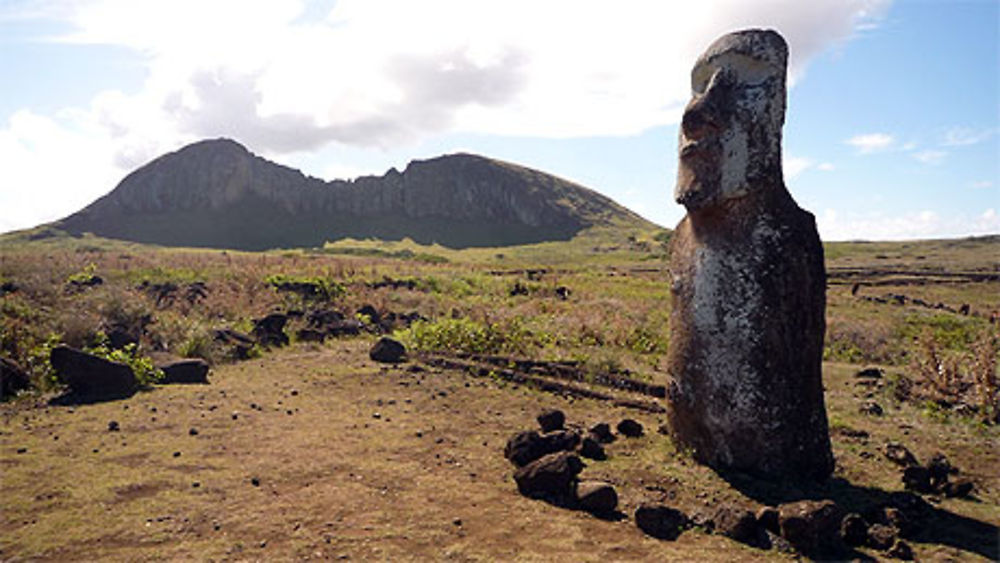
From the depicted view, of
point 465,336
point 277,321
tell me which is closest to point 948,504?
point 465,336

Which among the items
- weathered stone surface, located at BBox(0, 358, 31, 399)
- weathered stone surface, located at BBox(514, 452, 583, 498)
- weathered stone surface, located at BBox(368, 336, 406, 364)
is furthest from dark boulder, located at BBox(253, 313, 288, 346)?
weathered stone surface, located at BBox(514, 452, 583, 498)

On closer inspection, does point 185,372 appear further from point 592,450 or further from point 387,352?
point 592,450

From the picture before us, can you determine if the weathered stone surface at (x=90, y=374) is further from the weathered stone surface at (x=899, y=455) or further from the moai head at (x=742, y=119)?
the weathered stone surface at (x=899, y=455)

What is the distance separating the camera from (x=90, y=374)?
32.9 feet

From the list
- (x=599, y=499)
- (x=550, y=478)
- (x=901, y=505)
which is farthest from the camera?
(x=550, y=478)

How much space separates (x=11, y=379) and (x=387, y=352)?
6.33m

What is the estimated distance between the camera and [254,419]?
8812mm

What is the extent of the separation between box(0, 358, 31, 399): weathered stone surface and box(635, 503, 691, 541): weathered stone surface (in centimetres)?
972

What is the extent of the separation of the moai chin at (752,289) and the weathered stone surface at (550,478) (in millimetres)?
1753

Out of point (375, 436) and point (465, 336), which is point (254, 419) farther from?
point (465, 336)

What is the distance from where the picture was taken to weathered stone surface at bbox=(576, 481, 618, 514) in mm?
5805

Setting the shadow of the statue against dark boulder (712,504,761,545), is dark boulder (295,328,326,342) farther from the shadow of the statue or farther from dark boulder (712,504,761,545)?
dark boulder (712,504,761,545)

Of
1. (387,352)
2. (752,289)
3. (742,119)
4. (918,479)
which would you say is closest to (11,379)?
(387,352)

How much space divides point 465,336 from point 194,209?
143588mm
